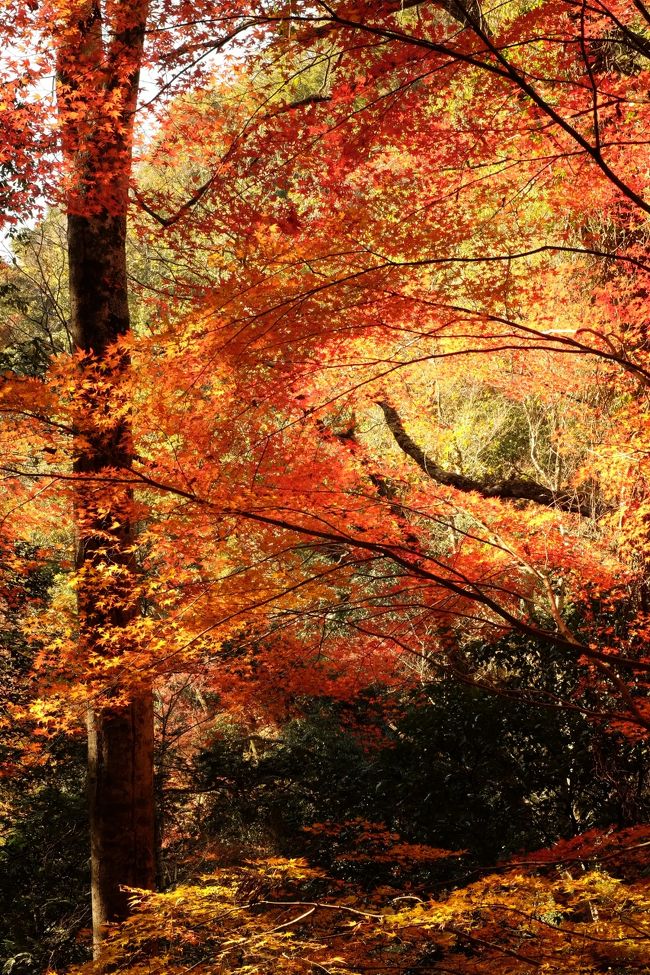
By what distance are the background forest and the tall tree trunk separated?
0.08 feet

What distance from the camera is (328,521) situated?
191 inches

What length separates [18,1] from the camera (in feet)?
17.0

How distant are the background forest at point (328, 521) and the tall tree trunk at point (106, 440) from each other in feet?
0.08

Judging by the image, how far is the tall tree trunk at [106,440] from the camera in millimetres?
4613

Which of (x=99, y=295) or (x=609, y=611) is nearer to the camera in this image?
(x=99, y=295)

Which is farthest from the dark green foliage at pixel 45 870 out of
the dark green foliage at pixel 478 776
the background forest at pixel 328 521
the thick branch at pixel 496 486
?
Result: the thick branch at pixel 496 486

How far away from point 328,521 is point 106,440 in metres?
1.48

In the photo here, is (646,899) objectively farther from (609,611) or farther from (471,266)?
(471,266)

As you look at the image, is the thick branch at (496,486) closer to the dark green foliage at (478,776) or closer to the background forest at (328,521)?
the background forest at (328,521)

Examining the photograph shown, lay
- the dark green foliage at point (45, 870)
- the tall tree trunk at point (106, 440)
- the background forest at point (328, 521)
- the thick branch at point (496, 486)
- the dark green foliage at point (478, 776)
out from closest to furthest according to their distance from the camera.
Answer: the background forest at point (328, 521), the tall tree trunk at point (106, 440), the dark green foliage at point (478, 776), the dark green foliage at point (45, 870), the thick branch at point (496, 486)

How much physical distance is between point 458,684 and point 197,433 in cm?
361

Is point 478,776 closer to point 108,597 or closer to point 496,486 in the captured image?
point 108,597

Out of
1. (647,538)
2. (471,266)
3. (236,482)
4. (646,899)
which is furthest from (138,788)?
(471,266)

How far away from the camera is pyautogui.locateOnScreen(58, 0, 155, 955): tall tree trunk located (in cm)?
461
